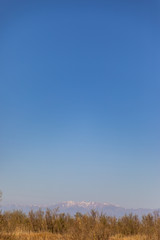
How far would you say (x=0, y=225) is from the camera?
560 inches

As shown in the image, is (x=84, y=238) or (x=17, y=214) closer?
(x=84, y=238)

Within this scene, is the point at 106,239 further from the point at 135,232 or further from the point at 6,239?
the point at 135,232

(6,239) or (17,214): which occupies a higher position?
(17,214)

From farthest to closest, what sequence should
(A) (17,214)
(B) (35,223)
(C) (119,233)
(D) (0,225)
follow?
(A) (17,214), (B) (35,223), (C) (119,233), (D) (0,225)

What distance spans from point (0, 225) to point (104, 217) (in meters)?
6.36

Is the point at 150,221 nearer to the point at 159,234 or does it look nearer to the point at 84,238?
the point at 159,234

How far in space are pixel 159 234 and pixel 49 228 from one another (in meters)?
7.94

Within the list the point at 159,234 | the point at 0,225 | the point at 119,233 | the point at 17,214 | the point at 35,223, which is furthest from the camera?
the point at 17,214

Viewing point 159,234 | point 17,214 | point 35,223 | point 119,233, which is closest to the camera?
point 159,234

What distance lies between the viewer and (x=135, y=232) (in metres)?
17.2

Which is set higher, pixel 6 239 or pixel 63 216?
pixel 63 216

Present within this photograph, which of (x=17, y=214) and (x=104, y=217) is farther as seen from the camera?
(x=17, y=214)

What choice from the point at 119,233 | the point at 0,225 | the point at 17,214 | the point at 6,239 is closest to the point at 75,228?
the point at 6,239

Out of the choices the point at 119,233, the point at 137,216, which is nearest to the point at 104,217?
the point at 119,233
